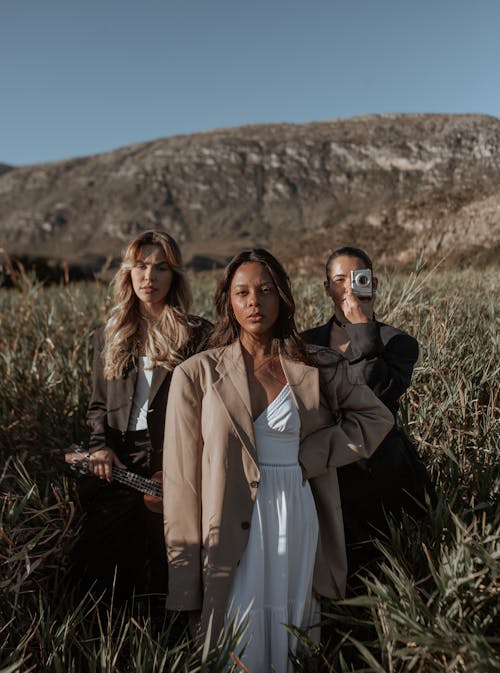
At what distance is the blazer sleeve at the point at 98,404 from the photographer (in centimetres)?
262

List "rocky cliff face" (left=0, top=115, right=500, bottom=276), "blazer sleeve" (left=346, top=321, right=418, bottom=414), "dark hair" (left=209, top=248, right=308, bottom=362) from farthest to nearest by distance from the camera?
"rocky cliff face" (left=0, top=115, right=500, bottom=276), "blazer sleeve" (left=346, top=321, right=418, bottom=414), "dark hair" (left=209, top=248, right=308, bottom=362)

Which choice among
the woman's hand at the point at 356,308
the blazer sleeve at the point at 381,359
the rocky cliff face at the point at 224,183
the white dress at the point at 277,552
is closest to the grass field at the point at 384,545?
the white dress at the point at 277,552

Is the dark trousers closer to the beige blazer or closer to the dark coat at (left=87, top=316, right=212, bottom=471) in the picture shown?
the dark coat at (left=87, top=316, right=212, bottom=471)

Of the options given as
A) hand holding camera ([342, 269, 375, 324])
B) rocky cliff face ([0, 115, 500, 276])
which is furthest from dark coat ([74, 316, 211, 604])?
rocky cliff face ([0, 115, 500, 276])

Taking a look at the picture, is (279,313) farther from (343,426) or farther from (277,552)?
(277,552)

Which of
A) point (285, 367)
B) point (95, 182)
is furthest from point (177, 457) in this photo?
point (95, 182)

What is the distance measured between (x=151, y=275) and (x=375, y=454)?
3.98ft

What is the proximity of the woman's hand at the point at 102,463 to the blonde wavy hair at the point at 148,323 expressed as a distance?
33cm

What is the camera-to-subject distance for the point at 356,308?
243 centimetres

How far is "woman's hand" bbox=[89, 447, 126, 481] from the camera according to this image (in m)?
2.49

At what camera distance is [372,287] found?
2.48 m

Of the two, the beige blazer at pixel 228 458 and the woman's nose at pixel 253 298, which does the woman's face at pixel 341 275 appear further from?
the woman's nose at pixel 253 298

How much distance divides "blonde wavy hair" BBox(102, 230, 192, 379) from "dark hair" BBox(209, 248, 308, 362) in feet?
1.57

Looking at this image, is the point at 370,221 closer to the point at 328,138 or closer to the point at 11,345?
the point at 11,345
